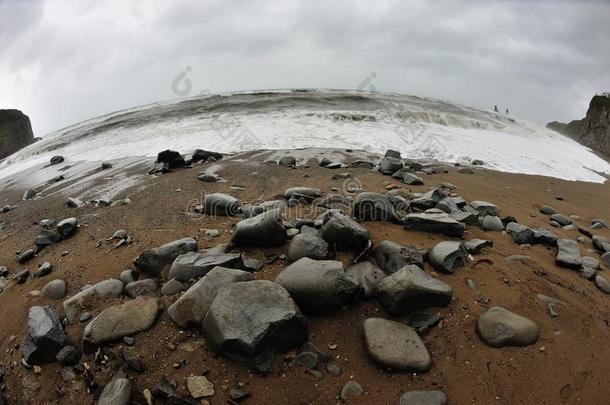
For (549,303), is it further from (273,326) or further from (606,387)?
(273,326)

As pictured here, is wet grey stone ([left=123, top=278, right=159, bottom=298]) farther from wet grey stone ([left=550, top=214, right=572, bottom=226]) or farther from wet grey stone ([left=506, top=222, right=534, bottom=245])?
wet grey stone ([left=550, top=214, right=572, bottom=226])

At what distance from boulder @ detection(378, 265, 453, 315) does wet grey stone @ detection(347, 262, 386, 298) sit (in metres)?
0.08

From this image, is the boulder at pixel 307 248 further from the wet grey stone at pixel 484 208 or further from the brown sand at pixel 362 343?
the wet grey stone at pixel 484 208

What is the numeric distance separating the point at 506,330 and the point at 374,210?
1915 millimetres

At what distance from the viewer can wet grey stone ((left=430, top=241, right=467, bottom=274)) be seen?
3.64 m

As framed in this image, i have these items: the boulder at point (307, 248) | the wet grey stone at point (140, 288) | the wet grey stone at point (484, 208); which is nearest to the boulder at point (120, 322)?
the wet grey stone at point (140, 288)

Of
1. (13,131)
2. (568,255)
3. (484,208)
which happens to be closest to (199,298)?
(568,255)

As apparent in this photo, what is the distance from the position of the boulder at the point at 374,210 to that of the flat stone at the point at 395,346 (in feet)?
5.55

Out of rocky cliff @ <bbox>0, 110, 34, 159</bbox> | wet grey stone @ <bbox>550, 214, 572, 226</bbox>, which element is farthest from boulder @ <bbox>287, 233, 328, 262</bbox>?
rocky cliff @ <bbox>0, 110, 34, 159</bbox>

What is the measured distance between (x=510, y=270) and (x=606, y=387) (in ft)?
4.00

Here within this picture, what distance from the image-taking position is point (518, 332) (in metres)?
2.97

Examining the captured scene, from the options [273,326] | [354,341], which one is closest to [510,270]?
[354,341]

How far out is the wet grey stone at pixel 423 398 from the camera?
8.26ft

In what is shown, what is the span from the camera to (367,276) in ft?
11.3
